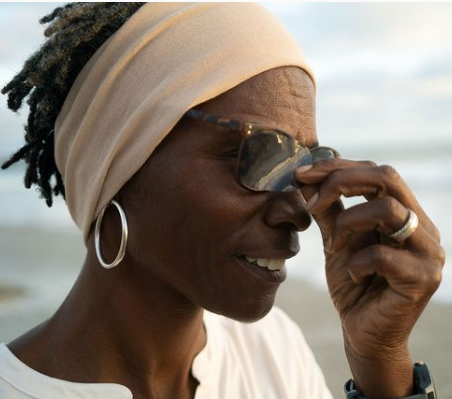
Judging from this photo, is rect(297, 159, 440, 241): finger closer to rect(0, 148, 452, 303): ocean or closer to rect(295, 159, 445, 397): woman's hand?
rect(295, 159, 445, 397): woman's hand

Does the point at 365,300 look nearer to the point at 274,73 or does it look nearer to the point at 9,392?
the point at 274,73

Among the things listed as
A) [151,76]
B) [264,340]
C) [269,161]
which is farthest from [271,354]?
[151,76]

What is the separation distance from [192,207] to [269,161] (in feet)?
0.99

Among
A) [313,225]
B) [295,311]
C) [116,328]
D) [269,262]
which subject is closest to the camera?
[269,262]

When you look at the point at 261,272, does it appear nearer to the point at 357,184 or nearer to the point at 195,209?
the point at 195,209

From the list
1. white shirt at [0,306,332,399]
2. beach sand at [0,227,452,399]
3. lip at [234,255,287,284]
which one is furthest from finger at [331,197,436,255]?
beach sand at [0,227,452,399]

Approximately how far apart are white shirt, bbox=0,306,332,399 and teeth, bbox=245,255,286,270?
25.0 inches

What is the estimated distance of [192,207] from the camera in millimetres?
2334

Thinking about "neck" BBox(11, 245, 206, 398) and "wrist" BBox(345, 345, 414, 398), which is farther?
"neck" BBox(11, 245, 206, 398)

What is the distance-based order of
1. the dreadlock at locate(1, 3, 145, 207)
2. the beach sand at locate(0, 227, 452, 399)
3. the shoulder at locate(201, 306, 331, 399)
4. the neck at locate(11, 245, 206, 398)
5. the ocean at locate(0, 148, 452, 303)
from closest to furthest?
1. the neck at locate(11, 245, 206, 398)
2. the dreadlock at locate(1, 3, 145, 207)
3. the shoulder at locate(201, 306, 331, 399)
4. the beach sand at locate(0, 227, 452, 399)
5. the ocean at locate(0, 148, 452, 303)

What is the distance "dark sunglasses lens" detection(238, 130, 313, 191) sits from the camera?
2320mm

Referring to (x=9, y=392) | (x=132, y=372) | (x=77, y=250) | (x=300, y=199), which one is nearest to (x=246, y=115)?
(x=300, y=199)

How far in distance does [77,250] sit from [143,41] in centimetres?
766

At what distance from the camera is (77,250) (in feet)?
32.2
